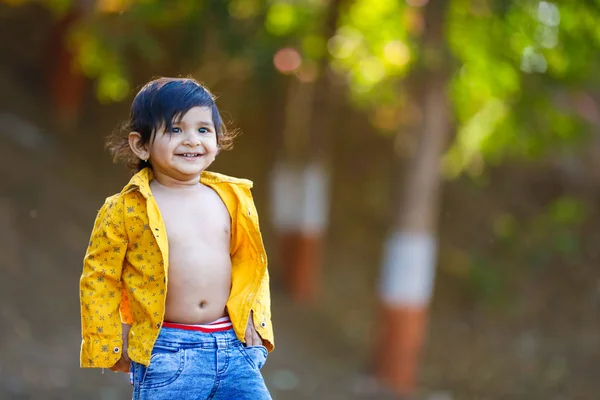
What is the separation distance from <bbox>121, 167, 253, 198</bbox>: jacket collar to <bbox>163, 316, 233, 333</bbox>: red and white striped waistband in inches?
16.4

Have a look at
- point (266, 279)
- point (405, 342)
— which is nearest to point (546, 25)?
point (405, 342)

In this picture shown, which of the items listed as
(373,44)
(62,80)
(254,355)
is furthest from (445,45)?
(62,80)

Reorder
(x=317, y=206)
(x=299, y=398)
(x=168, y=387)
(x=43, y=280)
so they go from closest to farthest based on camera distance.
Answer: (x=168, y=387) < (x=299, y=398) < (x=43, y=280) < (x=317, y=206)

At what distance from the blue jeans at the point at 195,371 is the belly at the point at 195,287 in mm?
57

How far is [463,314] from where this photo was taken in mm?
12148

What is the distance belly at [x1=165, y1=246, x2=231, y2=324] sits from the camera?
2.83 metres

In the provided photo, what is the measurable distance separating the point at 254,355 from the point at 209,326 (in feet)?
0.59

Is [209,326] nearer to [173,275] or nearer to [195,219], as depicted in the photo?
[173,275]

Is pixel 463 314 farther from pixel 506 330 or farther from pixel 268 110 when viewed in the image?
pixel 268 110

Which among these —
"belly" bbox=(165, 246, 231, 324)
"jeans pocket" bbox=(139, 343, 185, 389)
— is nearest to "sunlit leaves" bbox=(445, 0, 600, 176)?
"belly" bbox=(165, 246, 231, 324)

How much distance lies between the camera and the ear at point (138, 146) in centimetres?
290

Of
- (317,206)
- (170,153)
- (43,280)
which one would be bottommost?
(43,280)

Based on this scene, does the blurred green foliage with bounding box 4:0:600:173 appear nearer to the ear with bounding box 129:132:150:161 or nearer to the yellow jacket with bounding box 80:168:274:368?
the ear with bounding box 129:132:150:161

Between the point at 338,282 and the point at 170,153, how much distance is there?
954 centimetres
